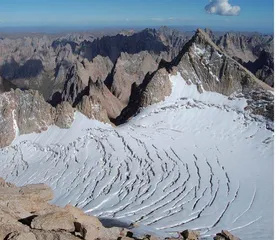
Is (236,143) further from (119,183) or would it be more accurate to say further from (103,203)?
(103,203)

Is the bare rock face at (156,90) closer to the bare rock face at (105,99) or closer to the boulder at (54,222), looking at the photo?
the bare rock face at (105,99)

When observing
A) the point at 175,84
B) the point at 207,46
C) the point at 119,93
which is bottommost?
the point at 119,93

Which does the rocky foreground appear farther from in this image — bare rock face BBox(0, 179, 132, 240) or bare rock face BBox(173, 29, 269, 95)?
bare rock face BBox(173, 29, 269, 95)

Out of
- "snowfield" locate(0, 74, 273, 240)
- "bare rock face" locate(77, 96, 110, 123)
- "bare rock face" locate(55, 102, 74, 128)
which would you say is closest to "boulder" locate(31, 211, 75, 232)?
"snowfield" locate(0, 74, 273, 240)

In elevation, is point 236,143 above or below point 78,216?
below

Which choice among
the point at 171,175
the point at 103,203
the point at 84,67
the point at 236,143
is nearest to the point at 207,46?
the point at 236,143

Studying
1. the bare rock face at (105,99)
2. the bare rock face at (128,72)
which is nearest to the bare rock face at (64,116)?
the bare rock face at (105,99)
